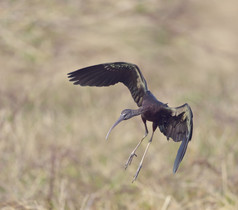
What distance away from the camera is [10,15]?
6.68 metres

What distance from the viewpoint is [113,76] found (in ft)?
8.39

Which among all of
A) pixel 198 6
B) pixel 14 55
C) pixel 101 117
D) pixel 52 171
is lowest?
pixel 52 171

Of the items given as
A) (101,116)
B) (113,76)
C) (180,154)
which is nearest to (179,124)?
(180,154)

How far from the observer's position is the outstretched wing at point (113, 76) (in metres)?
2.47

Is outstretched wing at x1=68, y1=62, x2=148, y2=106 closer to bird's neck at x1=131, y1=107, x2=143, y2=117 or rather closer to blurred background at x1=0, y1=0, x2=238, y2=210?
bird's neck at x1=131, y1=107, x2=143, y2=117

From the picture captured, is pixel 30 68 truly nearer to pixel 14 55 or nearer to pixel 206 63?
pixel 14 55

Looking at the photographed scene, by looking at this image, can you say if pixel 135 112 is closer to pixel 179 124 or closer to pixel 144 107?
pixel 144 107

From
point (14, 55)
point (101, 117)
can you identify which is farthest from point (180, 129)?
point (14, 55)

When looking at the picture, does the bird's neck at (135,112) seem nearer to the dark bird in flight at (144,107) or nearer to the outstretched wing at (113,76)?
the dark bird in flight at (144,107)

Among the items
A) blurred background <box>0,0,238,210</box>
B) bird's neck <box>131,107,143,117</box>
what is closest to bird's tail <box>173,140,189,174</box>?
bird's neck <box>131,107,143,117</box>

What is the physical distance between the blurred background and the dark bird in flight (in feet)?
4.69

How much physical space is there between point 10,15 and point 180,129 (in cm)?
458

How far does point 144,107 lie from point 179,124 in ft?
0.59

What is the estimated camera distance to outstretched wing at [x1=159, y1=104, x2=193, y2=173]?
2342 millimetres
